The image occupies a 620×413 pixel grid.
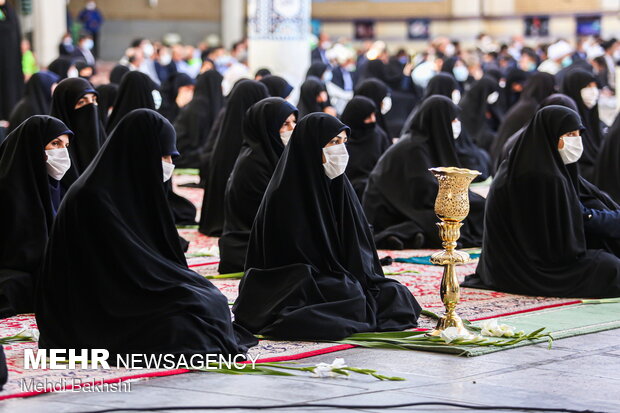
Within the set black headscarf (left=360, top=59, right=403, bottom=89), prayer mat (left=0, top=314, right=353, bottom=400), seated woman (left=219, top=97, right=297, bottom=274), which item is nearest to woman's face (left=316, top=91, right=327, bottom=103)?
seated woman (left=219, top=97, right=297, bottom=274)

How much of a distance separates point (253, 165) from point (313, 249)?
5.56 feet

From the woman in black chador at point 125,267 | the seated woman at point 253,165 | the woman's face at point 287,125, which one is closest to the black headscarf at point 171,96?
the seated woman at point 253,165

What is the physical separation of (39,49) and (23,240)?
44.6 ft

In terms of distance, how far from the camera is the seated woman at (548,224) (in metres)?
6.32

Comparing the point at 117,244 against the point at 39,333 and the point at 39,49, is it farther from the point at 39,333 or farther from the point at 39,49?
the point at 39,49

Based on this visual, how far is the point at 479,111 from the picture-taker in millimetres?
13680

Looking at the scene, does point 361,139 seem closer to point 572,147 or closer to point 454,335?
point 572,147

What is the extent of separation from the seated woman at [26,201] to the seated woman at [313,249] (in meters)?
0.97

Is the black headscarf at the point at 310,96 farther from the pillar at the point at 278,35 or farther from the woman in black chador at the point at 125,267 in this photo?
the woman in black chador at the point at 125,267

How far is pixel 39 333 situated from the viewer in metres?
4.82

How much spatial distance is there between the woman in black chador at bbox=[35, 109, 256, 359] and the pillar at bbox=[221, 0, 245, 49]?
20.9 meters

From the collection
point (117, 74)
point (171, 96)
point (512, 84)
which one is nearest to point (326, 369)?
point (117, 74)

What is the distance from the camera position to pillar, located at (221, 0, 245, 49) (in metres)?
25.3

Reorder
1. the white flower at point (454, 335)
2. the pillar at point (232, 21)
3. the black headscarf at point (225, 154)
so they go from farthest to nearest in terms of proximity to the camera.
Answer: the pillar at point (232, 21)
the black headscarf at point (225, 154)
the white flower at point (454, 335)
